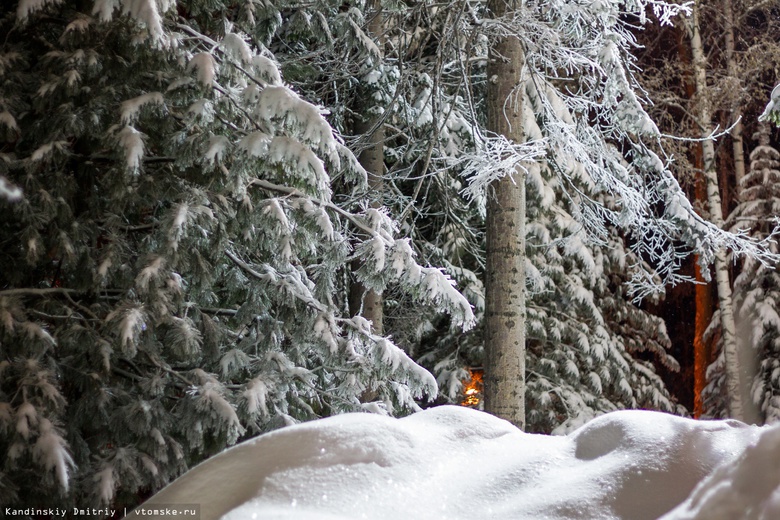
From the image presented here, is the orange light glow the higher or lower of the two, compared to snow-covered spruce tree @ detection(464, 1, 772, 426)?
lower

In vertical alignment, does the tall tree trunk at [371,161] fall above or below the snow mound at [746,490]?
above

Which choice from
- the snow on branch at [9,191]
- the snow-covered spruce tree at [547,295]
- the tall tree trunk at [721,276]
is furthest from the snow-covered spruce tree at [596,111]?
the tall tree trunk at [721,276]

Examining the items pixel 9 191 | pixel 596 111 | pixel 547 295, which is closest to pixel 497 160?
pixel 596 111

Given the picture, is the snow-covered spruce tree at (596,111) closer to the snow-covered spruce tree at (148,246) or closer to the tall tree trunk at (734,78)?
the snow-covered spruce tree at (148,246)

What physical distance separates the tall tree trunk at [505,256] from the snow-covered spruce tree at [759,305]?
7490 mm

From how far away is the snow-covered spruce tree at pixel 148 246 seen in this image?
13.9ft

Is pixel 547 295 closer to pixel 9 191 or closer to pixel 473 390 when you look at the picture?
pixel 473 390

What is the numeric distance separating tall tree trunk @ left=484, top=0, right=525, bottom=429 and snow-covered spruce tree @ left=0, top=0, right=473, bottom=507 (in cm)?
81

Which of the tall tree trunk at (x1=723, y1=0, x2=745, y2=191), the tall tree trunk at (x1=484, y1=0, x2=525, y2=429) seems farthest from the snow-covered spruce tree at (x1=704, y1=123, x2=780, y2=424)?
the tall tree trunk at (x1=484, y1=0, x2=525, y2=429)

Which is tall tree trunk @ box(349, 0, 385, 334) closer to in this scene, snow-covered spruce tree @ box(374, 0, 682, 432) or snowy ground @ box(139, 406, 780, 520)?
snow-covered spruce tree @ box(374, 0, 682, 432)

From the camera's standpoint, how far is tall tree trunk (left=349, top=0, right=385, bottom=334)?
7.88 m

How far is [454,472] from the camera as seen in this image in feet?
6.91

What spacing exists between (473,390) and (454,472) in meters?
7.96

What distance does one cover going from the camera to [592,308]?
10.5 m
